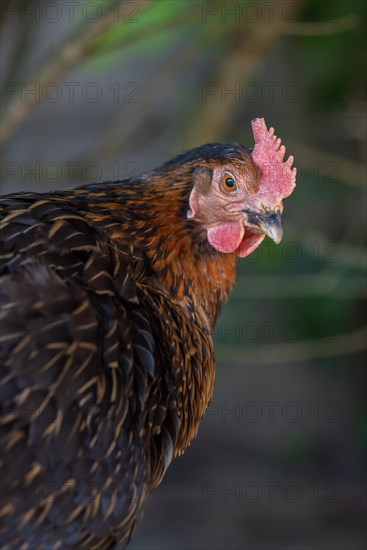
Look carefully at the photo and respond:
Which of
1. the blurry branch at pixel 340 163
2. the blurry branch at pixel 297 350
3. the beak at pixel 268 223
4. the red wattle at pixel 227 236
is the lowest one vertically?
the blurry branch at pixel 297 350

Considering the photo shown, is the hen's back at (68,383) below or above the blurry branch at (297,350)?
above

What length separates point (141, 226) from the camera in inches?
120

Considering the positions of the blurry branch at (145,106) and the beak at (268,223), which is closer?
the beak at (268,223)

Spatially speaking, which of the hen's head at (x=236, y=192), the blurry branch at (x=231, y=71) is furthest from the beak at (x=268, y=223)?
the blurry branch at (x=231, y=71)

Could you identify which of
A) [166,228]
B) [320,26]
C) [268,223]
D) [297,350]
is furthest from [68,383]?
[297,350]

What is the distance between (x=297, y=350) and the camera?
18.4 feet

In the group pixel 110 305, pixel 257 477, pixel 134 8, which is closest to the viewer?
pixel 110 305

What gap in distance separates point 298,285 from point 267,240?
1.58 feet

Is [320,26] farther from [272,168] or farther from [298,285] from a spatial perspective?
[272,168]

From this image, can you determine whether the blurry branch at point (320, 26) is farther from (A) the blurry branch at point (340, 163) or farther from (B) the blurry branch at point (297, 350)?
(B) the blurry branch at point (297, 350)

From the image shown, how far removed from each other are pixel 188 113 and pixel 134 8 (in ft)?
6.21

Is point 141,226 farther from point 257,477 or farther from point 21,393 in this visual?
point 257,477

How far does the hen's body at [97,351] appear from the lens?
2.59m

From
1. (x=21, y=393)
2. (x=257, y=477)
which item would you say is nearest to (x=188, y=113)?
(x=257, y=477)
